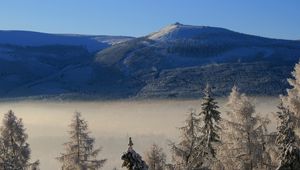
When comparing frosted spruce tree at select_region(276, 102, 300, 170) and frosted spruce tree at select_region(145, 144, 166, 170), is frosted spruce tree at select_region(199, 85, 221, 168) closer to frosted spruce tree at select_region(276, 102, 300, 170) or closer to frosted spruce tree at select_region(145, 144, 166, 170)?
frosted spruce tree at select_region(276, 102, 300, 170)

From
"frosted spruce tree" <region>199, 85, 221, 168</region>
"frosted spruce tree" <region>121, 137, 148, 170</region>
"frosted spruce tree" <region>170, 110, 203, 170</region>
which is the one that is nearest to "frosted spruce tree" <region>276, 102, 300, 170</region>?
"frosted spruce tree" <region>121, 137, 148, 170</region>

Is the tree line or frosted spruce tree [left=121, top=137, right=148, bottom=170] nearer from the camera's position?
frosted spruce tree [left=121, top=137, right=148, bottom=170]

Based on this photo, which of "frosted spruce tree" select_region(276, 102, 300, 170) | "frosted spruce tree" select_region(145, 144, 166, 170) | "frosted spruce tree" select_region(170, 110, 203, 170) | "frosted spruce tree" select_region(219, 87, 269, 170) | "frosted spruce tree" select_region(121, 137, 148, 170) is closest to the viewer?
"frosted spruce tree" select_region(121, 137, 148, 170)

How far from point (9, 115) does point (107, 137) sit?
431ft

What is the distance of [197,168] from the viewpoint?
31047mm

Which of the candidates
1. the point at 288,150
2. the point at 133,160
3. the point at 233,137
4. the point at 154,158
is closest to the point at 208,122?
the point at 233,137

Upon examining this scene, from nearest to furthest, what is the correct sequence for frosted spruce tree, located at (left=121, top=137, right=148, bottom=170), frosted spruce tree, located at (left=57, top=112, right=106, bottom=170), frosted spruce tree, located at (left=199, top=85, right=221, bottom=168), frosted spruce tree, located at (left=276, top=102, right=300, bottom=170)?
frosted spruce tree, located at (left=121, top=137, right=148, bottom=170)
frosted spruce tree, located at (left=276, top=102, right=300, bottom=170)
frosted spruce tree, located at (left=199, top=85, right=221, bottom=168)
frosted spruce tree, located at (left=57, top=112, right=106, bottom=170)

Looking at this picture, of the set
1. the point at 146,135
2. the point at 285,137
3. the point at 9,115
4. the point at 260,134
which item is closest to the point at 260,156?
the point at 260,134

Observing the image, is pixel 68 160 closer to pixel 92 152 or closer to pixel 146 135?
pixel 92 152

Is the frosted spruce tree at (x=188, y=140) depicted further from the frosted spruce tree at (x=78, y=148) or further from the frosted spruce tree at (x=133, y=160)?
the frosted spruce tree at (x=133, y=160)

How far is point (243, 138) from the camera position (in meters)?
37.3

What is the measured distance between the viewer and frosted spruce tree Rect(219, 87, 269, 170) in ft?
120

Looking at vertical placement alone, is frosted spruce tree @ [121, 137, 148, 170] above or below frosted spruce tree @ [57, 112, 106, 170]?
below

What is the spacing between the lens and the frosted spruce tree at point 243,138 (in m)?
36.4
